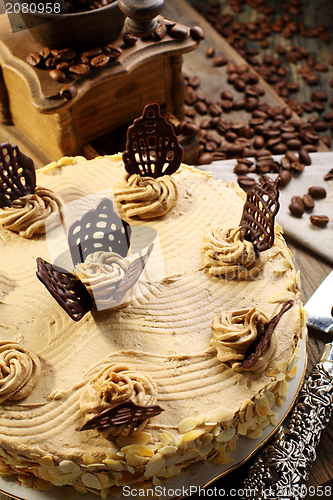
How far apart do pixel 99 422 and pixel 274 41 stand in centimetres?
522

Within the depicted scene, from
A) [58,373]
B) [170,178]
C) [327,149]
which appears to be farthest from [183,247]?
[327,149]

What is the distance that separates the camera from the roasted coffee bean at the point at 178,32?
380 cm

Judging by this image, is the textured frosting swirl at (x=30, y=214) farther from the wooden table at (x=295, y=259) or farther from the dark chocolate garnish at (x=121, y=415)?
the wooden table at (x=295, y=259)

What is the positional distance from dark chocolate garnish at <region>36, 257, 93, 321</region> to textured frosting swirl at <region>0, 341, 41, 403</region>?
290mm

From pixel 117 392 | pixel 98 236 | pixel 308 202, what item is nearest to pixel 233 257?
pixel 98 236

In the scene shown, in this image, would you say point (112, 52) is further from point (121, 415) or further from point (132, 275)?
point (121, 415)

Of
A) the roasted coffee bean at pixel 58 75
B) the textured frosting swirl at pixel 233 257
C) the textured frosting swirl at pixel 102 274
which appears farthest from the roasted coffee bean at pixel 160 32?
the textured frosting swirl at pixel 102 274

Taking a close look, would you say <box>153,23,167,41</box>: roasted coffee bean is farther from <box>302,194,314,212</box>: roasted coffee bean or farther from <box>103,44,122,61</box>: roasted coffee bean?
<box>302,194,314,212</box>: roasted coffee bean

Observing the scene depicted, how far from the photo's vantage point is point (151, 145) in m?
2.91

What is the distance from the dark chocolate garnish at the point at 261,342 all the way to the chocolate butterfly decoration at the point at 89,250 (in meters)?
0.66

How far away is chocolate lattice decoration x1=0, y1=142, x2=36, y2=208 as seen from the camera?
2748 millimetres

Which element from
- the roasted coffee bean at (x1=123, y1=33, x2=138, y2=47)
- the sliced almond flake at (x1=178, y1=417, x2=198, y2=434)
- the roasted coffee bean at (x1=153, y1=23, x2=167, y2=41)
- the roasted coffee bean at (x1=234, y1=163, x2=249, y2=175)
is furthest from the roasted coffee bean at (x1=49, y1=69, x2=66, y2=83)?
the sliced almond flake at (x1=178, y1=417, x2=198, y2=434)

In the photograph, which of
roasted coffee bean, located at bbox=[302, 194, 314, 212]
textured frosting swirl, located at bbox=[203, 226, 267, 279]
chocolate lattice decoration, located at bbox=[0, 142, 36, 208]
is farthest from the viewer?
roasted coffee bean, located at bbox=[302, 194, 314, 212]

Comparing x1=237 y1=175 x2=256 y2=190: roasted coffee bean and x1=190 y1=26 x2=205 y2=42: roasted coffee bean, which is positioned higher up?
x1=190 y1=26 x2=205 y2=42: roasted coffee bean
